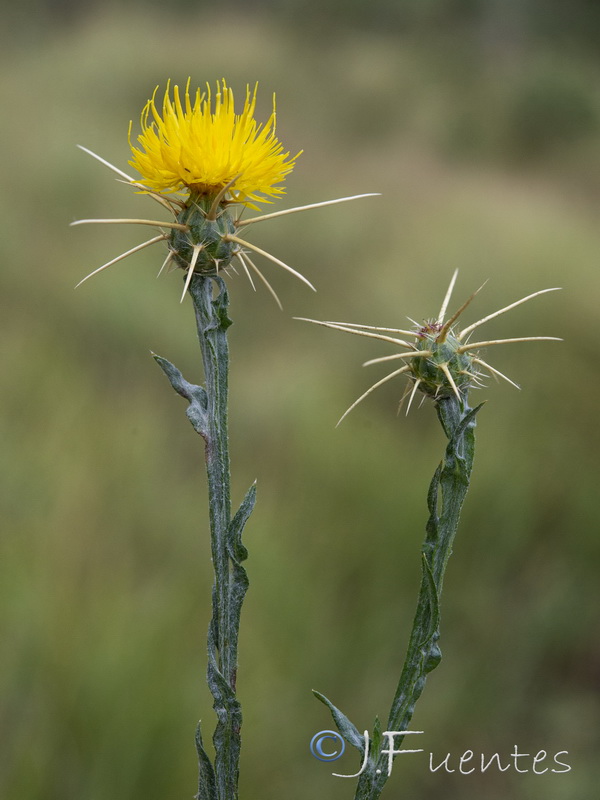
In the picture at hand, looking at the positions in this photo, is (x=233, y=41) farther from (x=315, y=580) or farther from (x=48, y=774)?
(x=48, y=774)

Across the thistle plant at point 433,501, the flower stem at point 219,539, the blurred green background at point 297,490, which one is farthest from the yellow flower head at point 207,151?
the blurred green background at point 297,490

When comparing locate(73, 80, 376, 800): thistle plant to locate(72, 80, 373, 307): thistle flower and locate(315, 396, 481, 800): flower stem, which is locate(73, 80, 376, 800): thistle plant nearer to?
locate(72, 80, 373, 307): thistle flower

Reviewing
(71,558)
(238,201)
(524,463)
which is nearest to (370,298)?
(524,463)

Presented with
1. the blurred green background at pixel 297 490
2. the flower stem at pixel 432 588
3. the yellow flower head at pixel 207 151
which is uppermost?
the blurred green background at pixel 297 490

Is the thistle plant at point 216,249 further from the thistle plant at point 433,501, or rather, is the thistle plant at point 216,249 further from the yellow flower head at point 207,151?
the thistle plant at point 433,501

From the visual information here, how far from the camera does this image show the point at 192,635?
3.37m

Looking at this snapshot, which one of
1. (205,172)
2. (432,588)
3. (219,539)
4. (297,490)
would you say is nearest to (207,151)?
(205,172)

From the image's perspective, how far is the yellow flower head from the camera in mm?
1233

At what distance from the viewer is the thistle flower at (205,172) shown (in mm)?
1235

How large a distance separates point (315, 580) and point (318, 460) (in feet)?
3.14

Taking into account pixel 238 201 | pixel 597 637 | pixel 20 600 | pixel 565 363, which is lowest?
pixel 238 201

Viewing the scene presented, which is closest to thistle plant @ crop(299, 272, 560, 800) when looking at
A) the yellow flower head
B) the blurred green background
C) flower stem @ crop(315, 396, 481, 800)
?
flower stem @ crop(315, 396, 481, 800)

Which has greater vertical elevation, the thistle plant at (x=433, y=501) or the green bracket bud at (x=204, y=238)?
the green bracket bud at (x=204, y=238)

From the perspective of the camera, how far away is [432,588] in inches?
50.6
